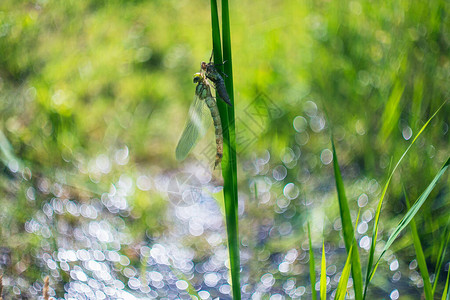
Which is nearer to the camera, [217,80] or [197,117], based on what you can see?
[217,80]

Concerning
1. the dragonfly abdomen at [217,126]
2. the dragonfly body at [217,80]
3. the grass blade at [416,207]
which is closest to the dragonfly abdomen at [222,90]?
the dragonfly body at [217,80]

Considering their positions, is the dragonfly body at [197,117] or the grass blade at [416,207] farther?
the dragonfly body at [197,117]

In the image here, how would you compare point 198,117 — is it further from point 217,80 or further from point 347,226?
point 347,226

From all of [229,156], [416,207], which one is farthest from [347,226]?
[229,156]

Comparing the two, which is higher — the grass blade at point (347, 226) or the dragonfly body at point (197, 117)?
the dragonfly body at point (197, 117)

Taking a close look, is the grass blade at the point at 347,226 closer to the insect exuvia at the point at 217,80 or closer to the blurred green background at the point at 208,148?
the insect exuvia at the point at 217,80

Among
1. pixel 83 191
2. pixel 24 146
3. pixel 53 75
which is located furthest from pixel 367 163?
pixel 53 75

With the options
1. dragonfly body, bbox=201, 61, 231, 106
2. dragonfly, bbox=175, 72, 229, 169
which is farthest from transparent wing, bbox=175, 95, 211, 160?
dragonfly body, bbox=201, 61, 231, 106
